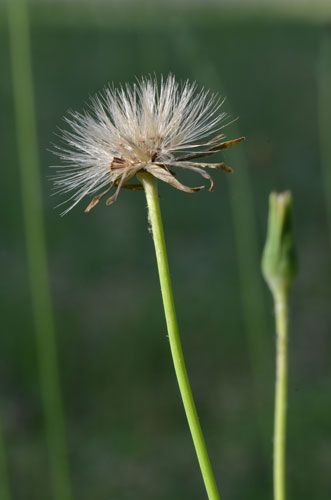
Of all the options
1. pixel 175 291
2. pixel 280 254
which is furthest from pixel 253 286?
pixel 280 254

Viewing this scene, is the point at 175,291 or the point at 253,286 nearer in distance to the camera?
the point at 253,286

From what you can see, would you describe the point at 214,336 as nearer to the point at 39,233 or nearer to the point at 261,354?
the point at 261,354

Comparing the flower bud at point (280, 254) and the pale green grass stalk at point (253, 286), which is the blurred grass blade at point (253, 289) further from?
the flower bud at point (280, 254)

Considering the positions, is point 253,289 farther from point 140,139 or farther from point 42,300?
point 140,139

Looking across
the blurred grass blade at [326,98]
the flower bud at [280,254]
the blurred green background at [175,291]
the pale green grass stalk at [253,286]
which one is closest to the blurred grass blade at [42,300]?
the blurred green background at [175,291]

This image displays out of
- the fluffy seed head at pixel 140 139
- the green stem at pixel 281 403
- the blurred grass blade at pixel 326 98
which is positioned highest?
the blurred grass blade at pixel 326 98

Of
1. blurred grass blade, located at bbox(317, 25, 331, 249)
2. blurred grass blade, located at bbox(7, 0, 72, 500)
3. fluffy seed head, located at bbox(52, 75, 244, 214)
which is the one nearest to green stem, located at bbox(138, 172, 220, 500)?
fluffy seed head, located at bbox(52, 75, 244, 214)

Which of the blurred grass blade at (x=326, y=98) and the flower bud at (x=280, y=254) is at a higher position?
the blurred grass blade at (x=326, y=98)

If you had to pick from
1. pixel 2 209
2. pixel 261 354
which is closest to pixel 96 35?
pixel 2 209

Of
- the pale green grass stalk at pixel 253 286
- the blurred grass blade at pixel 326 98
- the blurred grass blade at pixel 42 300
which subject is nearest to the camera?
the blurred grass blade at pixel 42 300
